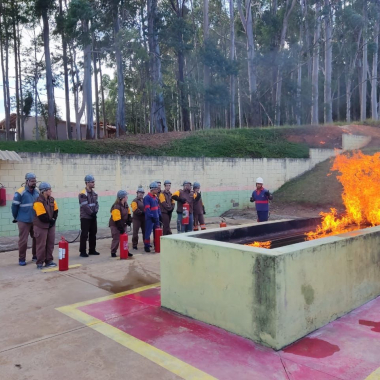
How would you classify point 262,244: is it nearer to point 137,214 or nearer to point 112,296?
point 112,296

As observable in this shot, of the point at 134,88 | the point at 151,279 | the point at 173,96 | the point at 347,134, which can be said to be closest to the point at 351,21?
the point at 347,134

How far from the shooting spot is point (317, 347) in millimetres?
3793

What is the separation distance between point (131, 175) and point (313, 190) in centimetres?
889

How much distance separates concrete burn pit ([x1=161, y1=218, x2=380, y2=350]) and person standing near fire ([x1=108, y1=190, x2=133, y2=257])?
3.08m

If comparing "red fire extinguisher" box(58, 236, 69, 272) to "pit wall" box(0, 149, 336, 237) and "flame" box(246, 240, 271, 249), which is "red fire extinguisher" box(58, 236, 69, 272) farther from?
"pit wall" box(0, 149, 336, 237)

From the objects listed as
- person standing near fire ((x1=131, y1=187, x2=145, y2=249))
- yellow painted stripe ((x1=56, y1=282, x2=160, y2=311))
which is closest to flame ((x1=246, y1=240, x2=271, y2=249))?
yellow painted stripe ((x1=56, y1=282, x2=160, y2=311))

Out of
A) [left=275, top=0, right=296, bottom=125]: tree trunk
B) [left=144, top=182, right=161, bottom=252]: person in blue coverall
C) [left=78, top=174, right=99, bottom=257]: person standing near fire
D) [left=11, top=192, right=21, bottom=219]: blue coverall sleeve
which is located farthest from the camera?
[left=275, top=0, right=296, bottom=125]: tree trunk

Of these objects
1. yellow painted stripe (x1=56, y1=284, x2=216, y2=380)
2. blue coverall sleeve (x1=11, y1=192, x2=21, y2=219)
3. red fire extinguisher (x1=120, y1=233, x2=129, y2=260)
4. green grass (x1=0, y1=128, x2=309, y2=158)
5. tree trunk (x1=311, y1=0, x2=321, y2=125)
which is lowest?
yellow painted stripe (x1=56, y1=284, x2=216, y2=380)

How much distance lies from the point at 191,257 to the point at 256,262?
38.1 inches

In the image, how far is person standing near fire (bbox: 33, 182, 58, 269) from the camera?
22.3 feet

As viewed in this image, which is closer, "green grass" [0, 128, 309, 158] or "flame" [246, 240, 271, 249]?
"flame" [246, 240, 271, 249]

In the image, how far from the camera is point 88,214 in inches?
314

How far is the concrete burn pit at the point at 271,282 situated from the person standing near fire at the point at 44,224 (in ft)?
10.0

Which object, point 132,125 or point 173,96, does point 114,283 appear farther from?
point 132,125
